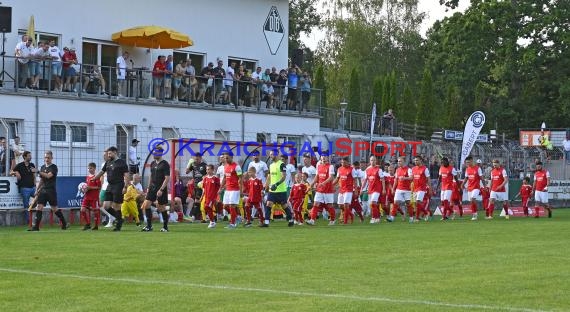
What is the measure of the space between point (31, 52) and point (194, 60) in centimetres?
1099

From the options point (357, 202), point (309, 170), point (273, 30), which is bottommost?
point (357, 202)

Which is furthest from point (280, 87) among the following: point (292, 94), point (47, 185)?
point (47, 185)

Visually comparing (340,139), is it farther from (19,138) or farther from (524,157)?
(19,138)

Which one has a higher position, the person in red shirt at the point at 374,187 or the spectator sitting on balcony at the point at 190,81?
the spectator sitting on balcony at the point at 190,81

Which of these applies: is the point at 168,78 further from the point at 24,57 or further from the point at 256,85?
the point at 24,57

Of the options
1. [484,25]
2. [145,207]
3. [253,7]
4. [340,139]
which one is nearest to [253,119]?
[340,139]

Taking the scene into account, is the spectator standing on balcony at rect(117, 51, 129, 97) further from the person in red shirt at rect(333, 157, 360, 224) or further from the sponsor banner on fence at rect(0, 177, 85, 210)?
the person in red shirt at rect(333, 157, 360, 224)

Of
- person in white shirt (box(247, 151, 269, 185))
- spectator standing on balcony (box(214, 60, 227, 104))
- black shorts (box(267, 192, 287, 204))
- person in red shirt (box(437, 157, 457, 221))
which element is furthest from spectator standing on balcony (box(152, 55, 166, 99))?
person in red shirt (box(437, 157, 457, 221))

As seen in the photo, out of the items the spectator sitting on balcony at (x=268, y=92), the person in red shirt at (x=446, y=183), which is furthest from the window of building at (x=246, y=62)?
the person in red shirt at (x=446, y=183)

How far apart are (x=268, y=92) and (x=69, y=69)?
9.16 m

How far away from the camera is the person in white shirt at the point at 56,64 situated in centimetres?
3447

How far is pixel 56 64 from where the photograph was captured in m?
34.7

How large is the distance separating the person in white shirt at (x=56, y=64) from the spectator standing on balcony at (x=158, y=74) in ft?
12.2

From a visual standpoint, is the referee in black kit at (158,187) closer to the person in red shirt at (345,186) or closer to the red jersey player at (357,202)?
the person in red shirt at (345,186)
